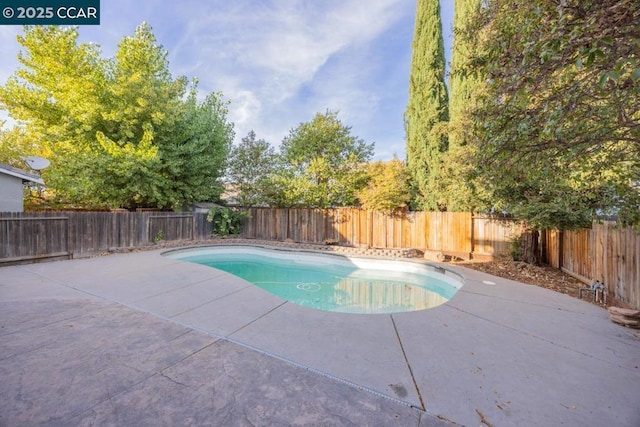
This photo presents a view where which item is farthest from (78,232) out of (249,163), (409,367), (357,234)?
(409,367)

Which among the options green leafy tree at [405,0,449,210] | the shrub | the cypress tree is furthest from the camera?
the shrub

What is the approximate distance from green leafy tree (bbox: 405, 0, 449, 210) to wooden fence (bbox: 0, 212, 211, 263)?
33.8 ft

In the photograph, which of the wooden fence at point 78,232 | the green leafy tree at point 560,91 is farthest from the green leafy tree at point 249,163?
the green leafy tree at point 560,91

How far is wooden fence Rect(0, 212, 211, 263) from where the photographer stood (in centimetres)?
641

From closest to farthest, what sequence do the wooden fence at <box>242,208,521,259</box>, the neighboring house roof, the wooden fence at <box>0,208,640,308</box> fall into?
1. the wooden fence at <box>0,208,640,308</box>
2. the neighboring house roof
3. the wooden fence at <box>242,208,521,259</box>

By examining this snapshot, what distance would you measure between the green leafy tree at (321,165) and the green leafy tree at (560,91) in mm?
9044

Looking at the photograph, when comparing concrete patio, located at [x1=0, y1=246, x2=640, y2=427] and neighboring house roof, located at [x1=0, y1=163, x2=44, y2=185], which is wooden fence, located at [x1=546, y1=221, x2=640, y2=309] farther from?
neighboring house roof, located at [x1=0, y1=163, x2=44, y2=185]

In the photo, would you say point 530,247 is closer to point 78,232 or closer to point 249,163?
point 249,163

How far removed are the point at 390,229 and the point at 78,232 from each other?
1027 centimetres

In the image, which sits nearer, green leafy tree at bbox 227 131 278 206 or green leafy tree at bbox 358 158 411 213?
green leafy tree at bbox 358 158 411 213

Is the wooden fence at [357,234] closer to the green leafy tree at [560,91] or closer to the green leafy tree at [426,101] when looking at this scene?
the green leafy tree at [560,91]

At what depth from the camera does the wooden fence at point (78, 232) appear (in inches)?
253

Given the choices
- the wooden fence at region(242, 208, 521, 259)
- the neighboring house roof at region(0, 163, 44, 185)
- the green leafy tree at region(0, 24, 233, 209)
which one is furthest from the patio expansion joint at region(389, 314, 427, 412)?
the neighboring house roof at region(0, 163, 44, 185)

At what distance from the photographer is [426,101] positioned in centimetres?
1118
